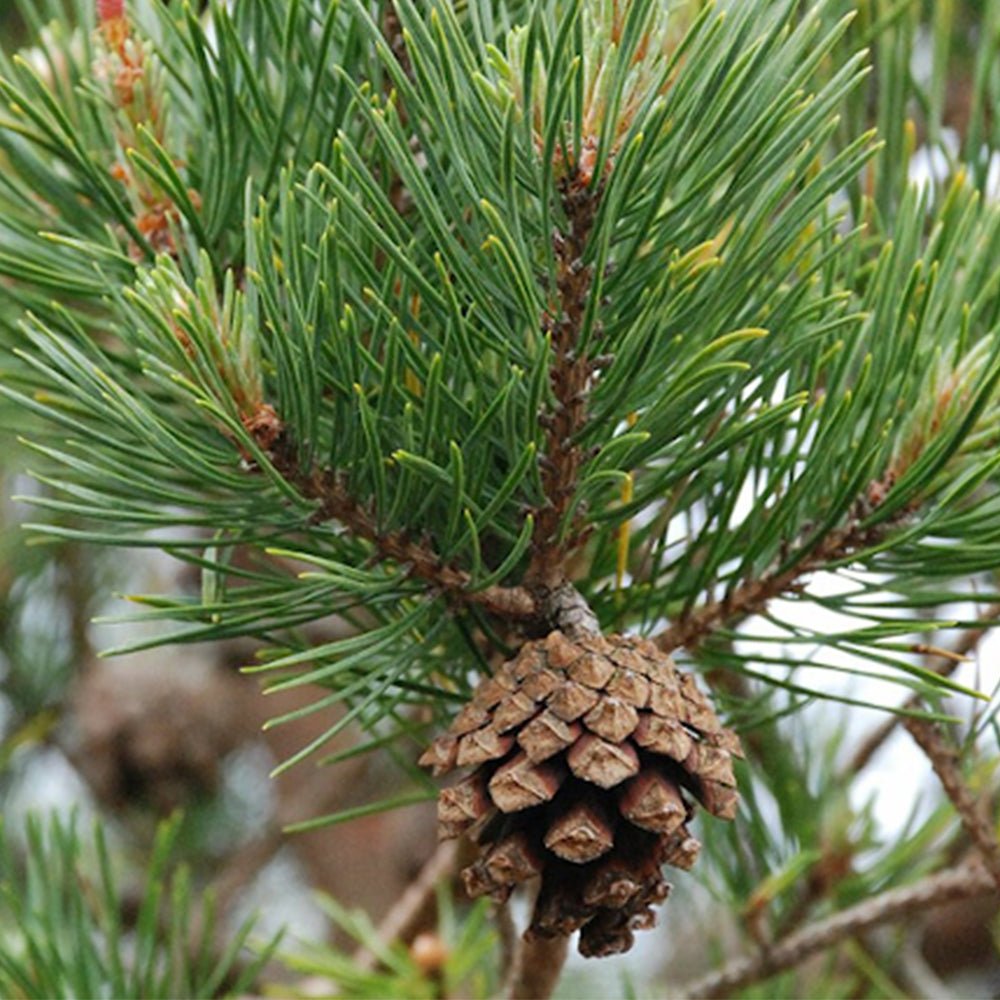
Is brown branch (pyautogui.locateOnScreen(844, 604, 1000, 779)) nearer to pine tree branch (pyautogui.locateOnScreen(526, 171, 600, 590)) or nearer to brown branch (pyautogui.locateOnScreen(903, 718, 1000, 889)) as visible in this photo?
brown branch (pyautogui.locateOnScreen(903, 718, 1000, 889))

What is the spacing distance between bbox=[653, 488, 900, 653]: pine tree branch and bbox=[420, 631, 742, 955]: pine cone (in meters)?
0.06

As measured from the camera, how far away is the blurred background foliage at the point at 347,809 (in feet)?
2.12

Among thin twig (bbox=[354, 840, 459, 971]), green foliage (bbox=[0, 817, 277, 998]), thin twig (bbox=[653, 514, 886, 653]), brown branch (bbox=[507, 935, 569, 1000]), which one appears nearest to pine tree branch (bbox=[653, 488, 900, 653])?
thin twig (bbox=[653, 514, 886, 653])

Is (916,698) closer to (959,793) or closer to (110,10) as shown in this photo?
(959,793)

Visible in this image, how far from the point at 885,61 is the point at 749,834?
372mm

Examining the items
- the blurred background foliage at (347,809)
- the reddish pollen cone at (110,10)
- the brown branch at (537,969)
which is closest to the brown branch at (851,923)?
the blurred background foliage at (347,809)

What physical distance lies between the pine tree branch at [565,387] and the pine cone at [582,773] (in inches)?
1.1

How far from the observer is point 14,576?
134cm

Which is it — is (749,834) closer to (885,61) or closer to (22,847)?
(885,61)

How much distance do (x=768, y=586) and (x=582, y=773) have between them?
11cm

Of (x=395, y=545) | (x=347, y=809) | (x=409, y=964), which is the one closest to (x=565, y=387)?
(x=395, y=545)

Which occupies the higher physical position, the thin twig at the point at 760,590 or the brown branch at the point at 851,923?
the thin twig at the point at 760,590

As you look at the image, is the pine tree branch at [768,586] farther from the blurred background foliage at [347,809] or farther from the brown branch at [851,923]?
the brown branch at [851,923]

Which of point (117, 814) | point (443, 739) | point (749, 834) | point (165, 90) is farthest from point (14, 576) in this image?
point (443, 739)
